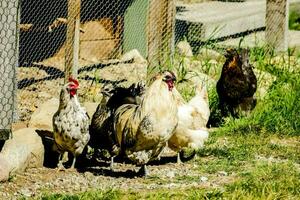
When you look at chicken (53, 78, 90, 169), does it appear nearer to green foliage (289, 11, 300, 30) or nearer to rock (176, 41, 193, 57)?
rock (176, 41, 193, 57)

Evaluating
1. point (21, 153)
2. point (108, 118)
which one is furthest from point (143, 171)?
point (21, 153)

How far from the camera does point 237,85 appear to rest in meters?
8.75

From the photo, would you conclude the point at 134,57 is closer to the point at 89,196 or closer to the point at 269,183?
the point at 269,183

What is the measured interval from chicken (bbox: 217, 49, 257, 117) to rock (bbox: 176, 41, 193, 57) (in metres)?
1.37

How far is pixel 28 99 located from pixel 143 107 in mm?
2559

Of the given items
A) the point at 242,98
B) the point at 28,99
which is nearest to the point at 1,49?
the point at 28,99

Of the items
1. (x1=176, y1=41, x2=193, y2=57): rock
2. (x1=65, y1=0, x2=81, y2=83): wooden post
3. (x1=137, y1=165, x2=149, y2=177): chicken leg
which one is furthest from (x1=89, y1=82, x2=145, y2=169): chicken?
(x1=176, y1=41, x2=193, y2=57): rock

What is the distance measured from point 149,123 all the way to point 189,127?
2.86ft

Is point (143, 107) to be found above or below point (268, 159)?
above

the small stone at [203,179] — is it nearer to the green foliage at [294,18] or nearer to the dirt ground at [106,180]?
the dirt ground at [106,180]

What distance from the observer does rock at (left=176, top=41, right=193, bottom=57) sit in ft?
33.6

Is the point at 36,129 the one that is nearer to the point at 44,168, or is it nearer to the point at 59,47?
the point at 44,168

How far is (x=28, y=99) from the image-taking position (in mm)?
9008

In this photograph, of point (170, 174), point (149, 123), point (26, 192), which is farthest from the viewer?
point (170, 174)
